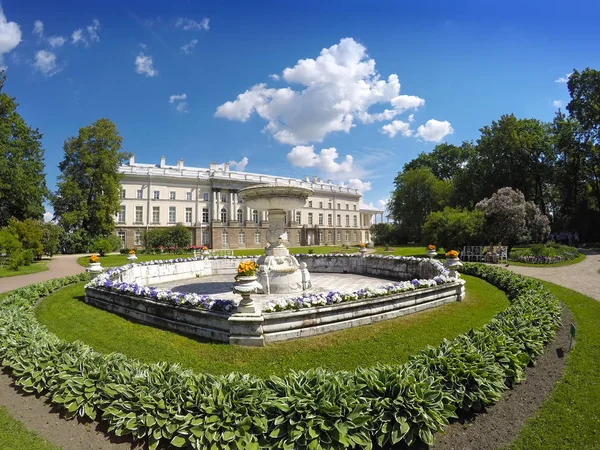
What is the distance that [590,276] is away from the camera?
45.2 ft

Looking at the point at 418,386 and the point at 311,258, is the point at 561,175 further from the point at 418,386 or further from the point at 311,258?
the point at 418,386

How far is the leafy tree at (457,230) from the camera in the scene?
2356cm

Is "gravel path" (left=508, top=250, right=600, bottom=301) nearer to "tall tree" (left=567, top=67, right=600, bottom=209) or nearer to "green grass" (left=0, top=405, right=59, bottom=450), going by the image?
"green grass" (left=0, top=405, right=59, bottom=450)

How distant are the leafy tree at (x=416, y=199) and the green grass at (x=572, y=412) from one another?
46.8 meters

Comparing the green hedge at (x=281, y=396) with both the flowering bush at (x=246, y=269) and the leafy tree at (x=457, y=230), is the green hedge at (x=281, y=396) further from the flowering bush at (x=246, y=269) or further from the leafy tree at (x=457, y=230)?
the leafy tree at (x=457, y=230)

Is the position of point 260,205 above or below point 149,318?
above

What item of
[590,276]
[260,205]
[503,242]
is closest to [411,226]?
[503,242]

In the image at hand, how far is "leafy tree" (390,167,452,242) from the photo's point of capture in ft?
166

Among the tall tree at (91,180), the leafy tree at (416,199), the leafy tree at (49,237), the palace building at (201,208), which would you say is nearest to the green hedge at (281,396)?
the leafy tree at (49,237)

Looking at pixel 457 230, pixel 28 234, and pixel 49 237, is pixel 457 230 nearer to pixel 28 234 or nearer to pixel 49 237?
pixel 28 234

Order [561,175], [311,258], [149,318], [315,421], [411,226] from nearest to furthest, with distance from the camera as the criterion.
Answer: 1. [315,421]
2. [149,318]
3. [311,258]
4. [561,175]
5. [411,226]

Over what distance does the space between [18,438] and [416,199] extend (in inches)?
2100

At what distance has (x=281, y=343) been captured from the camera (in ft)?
19.4

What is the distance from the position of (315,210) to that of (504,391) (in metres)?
58.0
